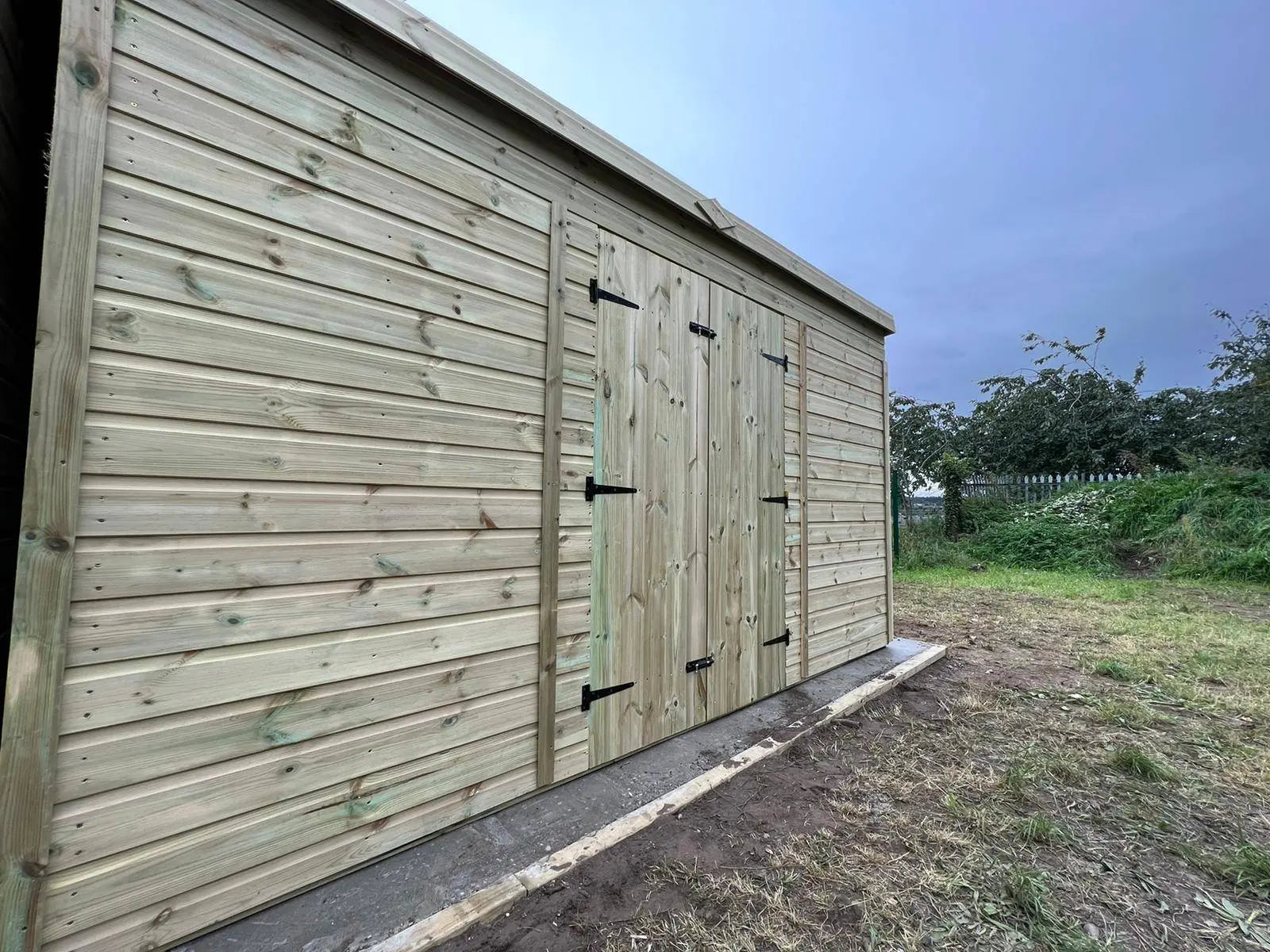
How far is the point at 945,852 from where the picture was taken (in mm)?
1585

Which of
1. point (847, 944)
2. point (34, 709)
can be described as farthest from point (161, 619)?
point (847, 944)

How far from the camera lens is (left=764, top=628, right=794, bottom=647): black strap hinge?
110 inches

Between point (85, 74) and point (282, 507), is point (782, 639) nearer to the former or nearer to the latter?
point (282, 507)

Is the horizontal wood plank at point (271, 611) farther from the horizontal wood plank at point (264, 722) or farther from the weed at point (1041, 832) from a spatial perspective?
the weed at point (1041, 832)

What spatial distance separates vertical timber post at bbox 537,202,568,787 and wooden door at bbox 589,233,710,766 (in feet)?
0.62

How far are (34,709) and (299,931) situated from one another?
0.77 metres

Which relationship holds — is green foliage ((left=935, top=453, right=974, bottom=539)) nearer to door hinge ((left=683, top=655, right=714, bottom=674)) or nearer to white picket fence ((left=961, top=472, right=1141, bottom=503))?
white picket fence ((left=961, top=472, right=1141, bottom=503))

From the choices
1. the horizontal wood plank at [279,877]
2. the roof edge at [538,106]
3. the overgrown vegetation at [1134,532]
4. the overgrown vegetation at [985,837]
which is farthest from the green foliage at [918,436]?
the horizontal wood plank at [279,877]

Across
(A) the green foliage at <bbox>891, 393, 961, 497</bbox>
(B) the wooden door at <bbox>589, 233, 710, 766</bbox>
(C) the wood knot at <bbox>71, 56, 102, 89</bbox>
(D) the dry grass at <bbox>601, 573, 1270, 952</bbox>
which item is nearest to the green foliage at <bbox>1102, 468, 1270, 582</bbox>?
(A) the green foliage at <bbox>891, 393, 961, 497</bbox>

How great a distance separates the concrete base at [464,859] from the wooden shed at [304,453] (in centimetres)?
5

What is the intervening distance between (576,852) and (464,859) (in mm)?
323

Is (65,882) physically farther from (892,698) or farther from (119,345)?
(892,698)

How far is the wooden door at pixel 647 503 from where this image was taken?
6.71 ft

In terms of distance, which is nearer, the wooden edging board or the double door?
the wooden edging board
